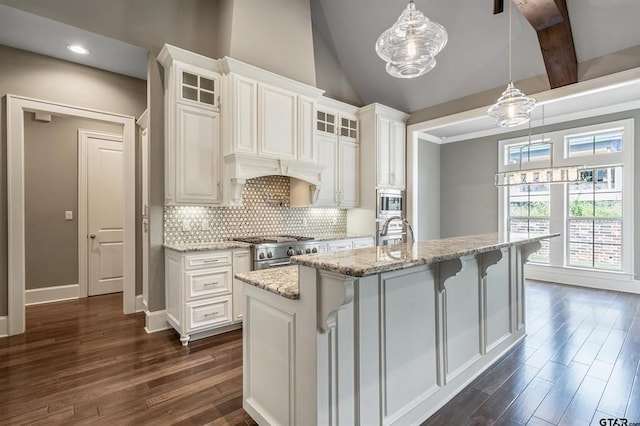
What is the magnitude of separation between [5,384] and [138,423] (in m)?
1.31

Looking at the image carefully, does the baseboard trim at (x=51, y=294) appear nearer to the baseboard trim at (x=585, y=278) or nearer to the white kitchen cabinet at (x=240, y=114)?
the white kitchen cabinet at (x=240, y=114)

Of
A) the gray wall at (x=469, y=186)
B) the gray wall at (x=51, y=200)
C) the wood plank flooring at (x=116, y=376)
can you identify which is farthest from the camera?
the gray wall at (x=469, y=186)

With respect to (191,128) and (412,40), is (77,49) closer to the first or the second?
(191,128)

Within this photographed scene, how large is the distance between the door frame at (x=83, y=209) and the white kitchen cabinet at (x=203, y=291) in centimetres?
225

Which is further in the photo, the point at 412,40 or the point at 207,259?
the point at 207,259

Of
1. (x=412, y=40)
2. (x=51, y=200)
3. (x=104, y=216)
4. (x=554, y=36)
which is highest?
(x=554, y=36)

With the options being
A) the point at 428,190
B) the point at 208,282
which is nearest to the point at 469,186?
the point at 428,190

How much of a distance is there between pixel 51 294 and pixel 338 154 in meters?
4.60

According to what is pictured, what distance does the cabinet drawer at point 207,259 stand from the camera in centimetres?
302

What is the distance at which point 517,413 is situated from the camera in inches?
77.4

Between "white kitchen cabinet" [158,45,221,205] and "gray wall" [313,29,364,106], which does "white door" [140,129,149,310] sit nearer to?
"white kitchen cabinet" [158,45,221,205]

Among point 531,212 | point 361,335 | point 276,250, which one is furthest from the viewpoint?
point 531,212

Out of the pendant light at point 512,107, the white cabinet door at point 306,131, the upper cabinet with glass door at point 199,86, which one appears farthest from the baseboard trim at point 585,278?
the upper cabinet with glass door at point 199,86

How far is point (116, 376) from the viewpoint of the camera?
2.43 m
